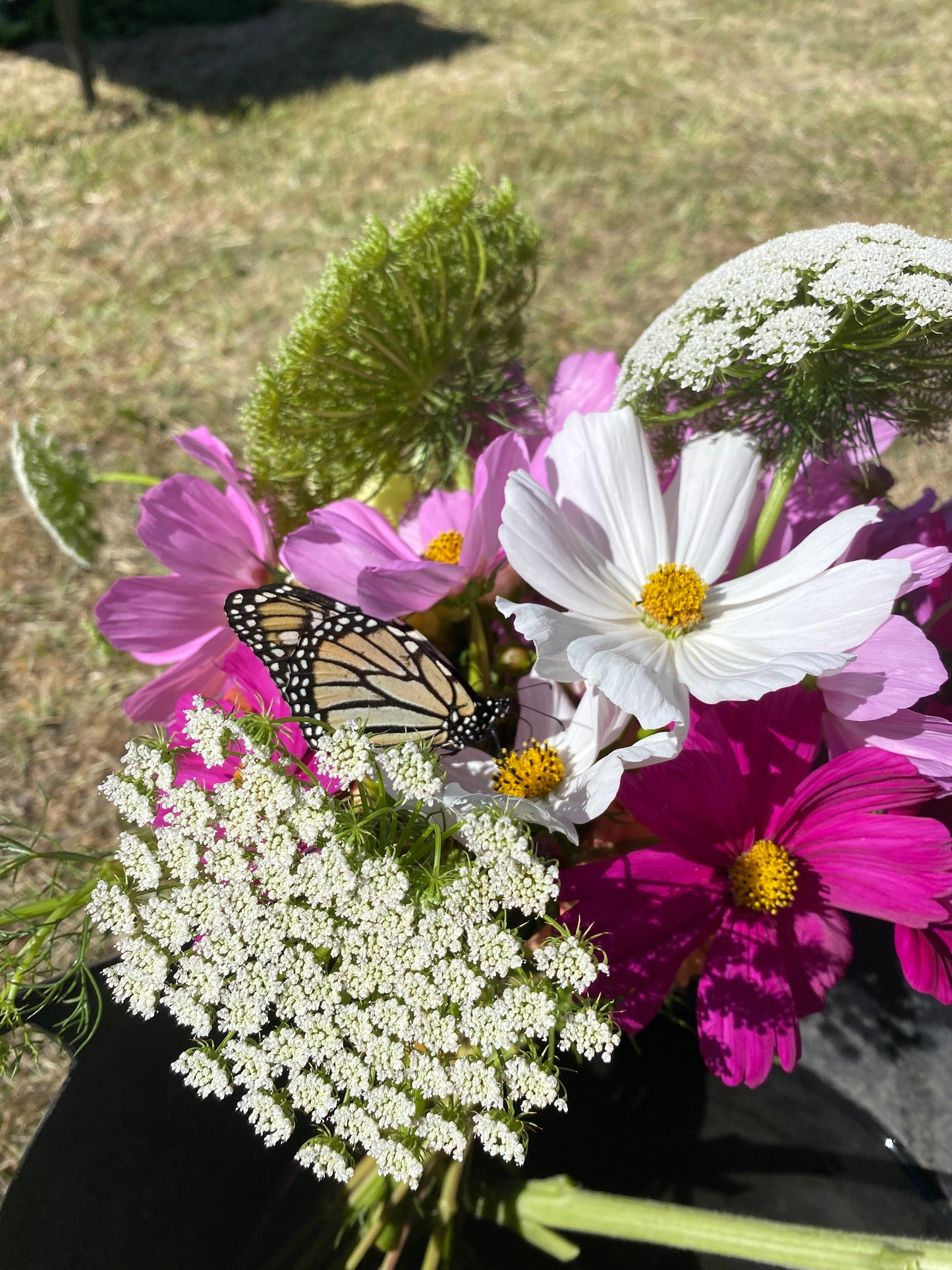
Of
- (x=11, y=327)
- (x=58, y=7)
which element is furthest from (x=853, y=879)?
(x=58, y=7)

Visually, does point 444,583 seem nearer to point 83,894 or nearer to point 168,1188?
point 83,894

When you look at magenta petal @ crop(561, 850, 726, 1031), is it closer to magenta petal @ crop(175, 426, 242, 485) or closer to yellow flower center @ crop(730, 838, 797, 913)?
yellow flower center @ crop(730, 838, 797, 913)

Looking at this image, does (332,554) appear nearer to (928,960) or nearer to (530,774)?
(530,774)

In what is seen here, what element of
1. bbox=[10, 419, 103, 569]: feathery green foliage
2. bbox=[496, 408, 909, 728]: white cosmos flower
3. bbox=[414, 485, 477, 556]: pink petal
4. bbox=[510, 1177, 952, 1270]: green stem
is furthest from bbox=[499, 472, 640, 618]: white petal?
bbox=[10, 419, 103, 569]: feathery green foliage

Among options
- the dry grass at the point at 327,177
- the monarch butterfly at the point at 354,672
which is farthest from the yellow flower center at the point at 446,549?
the dry grass at the point at 327,177

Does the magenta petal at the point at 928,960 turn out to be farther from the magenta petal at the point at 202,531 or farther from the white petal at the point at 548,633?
the magenta petal at the point at 202,531

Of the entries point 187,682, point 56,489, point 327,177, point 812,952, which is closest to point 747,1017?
point 812,952

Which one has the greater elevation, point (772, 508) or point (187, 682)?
point (772, 508)
